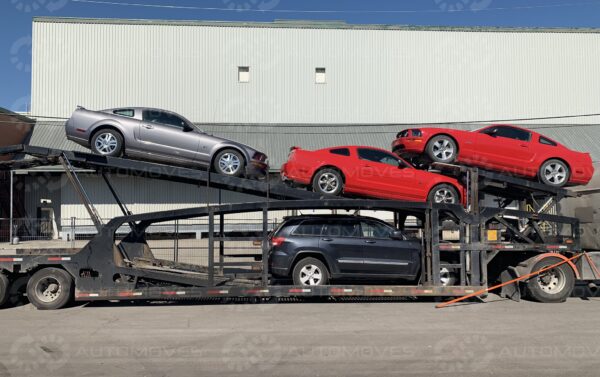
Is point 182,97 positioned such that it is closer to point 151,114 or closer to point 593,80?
point 151,114

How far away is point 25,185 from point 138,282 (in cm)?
1956

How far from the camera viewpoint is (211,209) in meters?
9.20

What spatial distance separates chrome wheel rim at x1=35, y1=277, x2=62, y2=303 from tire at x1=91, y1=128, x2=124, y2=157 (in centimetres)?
255

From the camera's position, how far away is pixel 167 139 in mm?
10086

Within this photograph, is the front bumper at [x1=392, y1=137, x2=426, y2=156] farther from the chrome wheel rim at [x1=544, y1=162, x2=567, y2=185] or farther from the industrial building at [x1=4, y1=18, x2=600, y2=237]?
the industrial building at [x1=4, y1=18, x2=600, y2=237]

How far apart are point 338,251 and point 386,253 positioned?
0.91 meters

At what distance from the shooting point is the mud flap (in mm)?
9945

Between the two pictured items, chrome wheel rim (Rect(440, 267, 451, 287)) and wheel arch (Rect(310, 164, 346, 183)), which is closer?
chrome wheel rim (Rect(440, 267, 451, 287))

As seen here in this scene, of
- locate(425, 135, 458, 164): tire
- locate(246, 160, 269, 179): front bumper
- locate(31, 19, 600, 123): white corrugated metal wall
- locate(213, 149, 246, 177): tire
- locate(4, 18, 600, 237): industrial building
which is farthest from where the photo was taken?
locate(31, 19, 600, 123): white corrugated metal wall

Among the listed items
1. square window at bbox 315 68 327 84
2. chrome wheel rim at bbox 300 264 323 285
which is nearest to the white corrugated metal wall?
square window at bbox 315 68 327 84

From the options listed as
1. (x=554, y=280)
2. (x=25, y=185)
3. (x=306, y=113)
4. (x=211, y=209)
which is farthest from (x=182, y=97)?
(x=554, y=280)

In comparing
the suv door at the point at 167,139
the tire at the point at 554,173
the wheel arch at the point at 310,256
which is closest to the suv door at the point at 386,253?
the wheel arch at the point at 310,256

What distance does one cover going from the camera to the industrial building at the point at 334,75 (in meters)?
26.8

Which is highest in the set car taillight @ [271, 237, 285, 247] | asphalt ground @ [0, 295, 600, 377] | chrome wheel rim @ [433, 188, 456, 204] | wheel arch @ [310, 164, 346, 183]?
wheel arch @ [310, 164, 346, 183]
